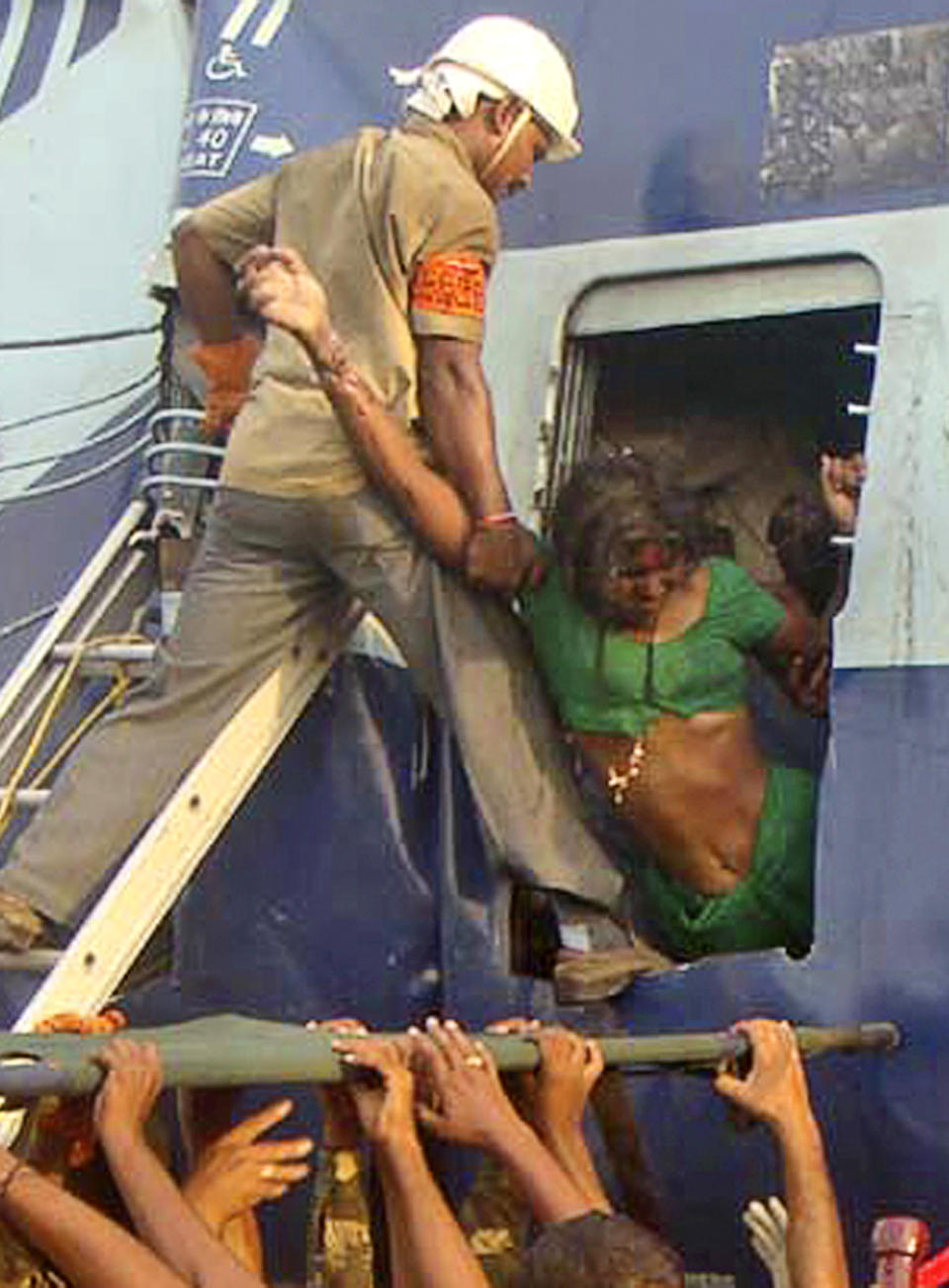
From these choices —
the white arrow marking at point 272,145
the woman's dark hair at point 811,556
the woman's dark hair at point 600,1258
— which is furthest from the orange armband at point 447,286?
the woman's dark hair at point 600,1258

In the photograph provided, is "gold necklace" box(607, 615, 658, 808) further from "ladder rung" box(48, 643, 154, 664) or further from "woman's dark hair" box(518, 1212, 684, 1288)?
"woman's dark hair" box(518, 1212, 684, 1288)

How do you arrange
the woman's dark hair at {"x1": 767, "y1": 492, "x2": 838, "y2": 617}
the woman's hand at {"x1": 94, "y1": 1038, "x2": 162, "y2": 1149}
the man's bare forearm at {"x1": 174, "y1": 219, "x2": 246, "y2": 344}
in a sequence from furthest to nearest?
1. the man's bare forearm at {"x1": 174, "y1": 219, "x2": 246, "y2": 344}
2. the woman's dark hair at {"x1": 767, "y1": 492, "x2": 838, "y2": 617}
3. the woman's hand at {"x1": 94, "y1": 1038, "x2": 162, "y2": 1149}

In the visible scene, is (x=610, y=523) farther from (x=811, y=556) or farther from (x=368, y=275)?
(x=368, y=275)

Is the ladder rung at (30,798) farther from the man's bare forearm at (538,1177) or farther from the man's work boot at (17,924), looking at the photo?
the man's bare forearm at (538,1177)

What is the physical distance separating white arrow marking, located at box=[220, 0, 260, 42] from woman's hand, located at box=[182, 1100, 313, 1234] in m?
2.66

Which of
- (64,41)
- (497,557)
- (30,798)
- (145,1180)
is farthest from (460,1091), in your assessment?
(64,41)

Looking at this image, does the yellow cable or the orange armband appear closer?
the orange armband

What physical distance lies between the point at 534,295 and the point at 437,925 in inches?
46.4

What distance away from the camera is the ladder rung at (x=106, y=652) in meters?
7.01

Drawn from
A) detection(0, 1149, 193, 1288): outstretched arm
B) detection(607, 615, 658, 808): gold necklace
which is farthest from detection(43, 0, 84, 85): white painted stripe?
detection(0, 1149, 193, 1288): outstretched arm

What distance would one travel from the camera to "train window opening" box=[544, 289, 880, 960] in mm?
6305

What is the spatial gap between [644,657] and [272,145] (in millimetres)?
1507

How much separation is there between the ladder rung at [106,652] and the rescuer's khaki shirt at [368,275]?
536 millimetres

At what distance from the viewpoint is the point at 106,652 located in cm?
703
